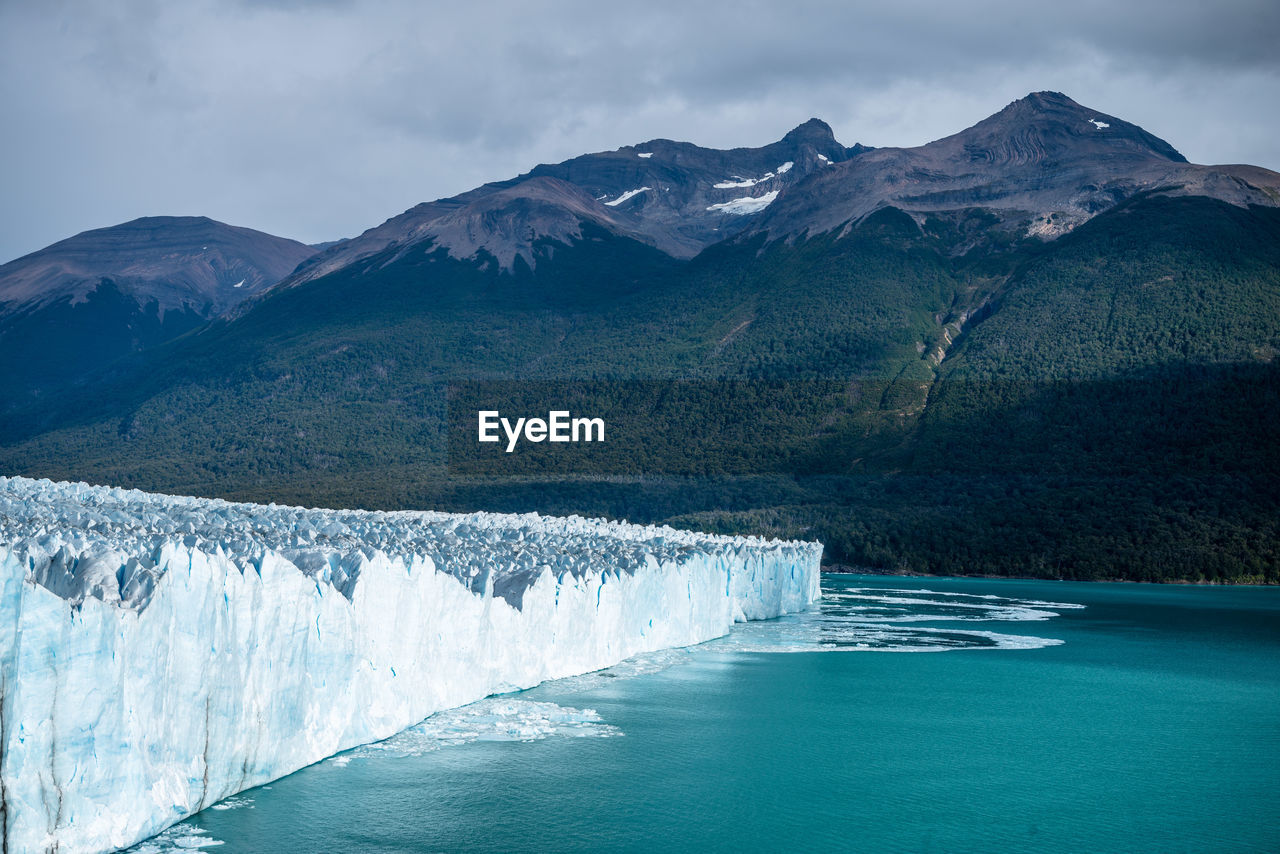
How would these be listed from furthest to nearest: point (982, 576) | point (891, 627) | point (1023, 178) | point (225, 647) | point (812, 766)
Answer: point (1023, 178) → point (982, 576) → point (891, 627) → point (812, 766) → point (225, 647)

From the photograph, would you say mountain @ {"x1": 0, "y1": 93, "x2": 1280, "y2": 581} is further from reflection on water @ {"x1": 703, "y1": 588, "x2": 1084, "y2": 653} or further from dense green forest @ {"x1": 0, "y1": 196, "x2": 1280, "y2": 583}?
reflection on water @ {"x1": 703, "y1": 588, "x2": 1084, "y2": 653}

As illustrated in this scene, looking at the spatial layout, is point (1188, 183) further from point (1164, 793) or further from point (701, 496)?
point (1164, 793)

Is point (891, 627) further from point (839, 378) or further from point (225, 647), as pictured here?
point (839, 378)

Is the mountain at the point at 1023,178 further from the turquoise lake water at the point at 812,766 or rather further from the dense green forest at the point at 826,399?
the turquoise lake water at the point at 812,766

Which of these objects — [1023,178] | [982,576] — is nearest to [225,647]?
[982,576]

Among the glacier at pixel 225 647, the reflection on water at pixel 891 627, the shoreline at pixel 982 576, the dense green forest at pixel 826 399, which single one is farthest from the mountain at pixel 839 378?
the glacier at pixel 225 647

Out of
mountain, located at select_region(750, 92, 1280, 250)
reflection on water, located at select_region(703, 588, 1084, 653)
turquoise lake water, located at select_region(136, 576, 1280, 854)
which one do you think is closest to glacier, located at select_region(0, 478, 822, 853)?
turquoise lake water, located at select_region(136, 576, 1280, 854)
